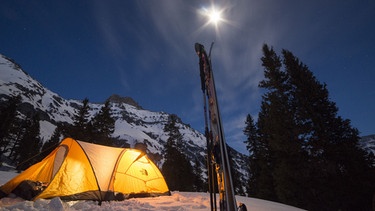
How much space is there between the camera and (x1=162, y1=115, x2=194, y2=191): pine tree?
3127 cm

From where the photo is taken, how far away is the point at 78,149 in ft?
25.3

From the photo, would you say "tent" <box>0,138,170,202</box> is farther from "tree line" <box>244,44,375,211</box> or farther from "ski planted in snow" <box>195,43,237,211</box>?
"tree line" <box>244,44,375,211</box>

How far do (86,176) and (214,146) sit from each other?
6.27 m

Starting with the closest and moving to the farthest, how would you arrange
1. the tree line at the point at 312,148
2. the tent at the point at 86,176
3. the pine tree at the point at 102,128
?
the tent at the point at 86,176, the tree line at the point at 312,148, the pine tree at the point at 102,128

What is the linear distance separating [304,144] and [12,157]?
73.1m

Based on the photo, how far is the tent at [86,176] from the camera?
20.8 ft

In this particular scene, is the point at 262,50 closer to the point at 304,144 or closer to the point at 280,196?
the point at 304,144

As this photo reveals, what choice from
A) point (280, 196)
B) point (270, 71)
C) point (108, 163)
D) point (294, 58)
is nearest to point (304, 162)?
point (280, 196)

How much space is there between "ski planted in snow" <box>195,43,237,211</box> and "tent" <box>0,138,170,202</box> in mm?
5248

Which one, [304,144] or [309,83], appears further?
[309,83]

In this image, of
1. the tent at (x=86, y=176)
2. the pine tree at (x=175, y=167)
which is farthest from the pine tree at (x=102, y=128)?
the tent at (x=86, y=176)

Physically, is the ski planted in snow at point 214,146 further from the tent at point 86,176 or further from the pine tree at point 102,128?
the pine tree at point 102,128

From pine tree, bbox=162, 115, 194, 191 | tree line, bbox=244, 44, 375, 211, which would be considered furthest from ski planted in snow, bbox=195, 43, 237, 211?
pine tree, bbox=162, 115, 194, 191

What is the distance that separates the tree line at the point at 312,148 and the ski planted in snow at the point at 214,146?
44.4ft
